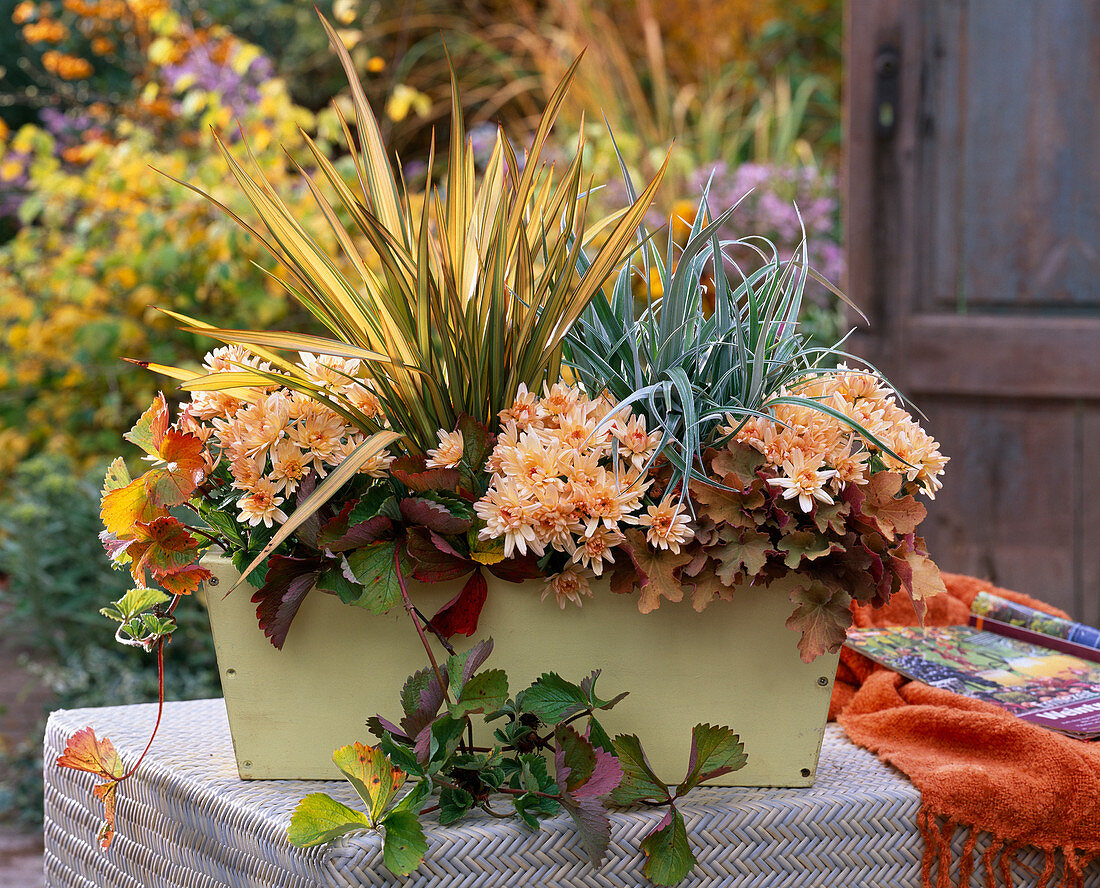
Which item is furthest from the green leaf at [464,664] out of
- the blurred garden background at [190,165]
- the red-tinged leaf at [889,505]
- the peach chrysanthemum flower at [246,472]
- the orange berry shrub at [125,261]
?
the orange berry shrub at [125,261]

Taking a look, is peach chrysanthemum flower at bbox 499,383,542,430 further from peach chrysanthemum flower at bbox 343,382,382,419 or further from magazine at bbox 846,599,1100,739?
magazine at bbox 846,599,1100,739

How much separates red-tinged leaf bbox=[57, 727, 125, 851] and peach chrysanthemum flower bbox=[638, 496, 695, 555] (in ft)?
1.63

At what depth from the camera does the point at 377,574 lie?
81cm

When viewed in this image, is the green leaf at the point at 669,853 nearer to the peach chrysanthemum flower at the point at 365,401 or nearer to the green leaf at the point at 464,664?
the green leaf at the point at 464,664

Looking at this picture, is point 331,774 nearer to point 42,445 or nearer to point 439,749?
point 439,749

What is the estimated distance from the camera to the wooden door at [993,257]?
2.42 m

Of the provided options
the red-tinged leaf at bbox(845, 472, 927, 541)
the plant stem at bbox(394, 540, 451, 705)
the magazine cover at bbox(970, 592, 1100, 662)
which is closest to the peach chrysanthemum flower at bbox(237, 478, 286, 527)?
the plant stem at bbox(394, 540, 451, 705)

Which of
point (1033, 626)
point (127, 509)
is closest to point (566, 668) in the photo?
point (127, 509)

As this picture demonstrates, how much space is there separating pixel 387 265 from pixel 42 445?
305 centimetres

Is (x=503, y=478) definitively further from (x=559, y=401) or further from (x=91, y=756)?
(x=91, y=756)

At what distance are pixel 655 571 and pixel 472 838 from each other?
24 cm

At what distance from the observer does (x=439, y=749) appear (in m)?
0.77

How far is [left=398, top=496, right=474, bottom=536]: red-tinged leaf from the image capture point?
0.80 m

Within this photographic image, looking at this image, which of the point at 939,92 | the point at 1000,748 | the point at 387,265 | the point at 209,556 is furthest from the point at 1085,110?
the point at 209,556
